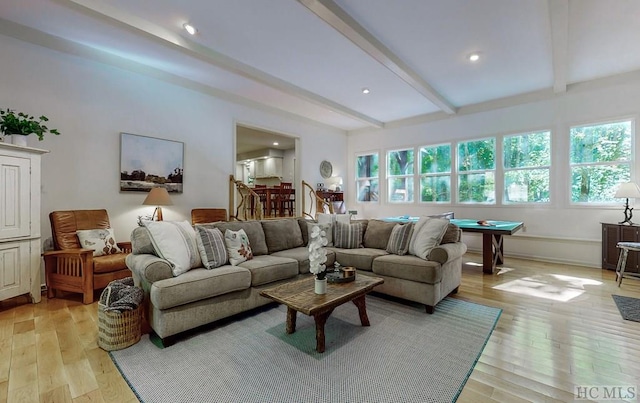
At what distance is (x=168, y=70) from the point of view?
4531mm

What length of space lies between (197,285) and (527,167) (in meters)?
6.18

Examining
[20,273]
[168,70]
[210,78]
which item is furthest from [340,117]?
[20,273]

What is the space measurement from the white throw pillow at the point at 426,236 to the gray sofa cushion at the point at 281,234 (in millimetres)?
1538

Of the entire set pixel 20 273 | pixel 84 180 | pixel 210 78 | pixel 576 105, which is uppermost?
pixel 210 78

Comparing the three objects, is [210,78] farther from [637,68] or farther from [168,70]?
[637,68]

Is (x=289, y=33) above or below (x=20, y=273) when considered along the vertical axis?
above

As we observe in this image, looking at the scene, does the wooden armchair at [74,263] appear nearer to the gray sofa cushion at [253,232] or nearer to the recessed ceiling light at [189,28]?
the gray sofa cushion at [253,232]

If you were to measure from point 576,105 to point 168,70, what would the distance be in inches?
274

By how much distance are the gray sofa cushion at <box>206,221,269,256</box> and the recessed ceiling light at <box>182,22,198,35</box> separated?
7.61 feet

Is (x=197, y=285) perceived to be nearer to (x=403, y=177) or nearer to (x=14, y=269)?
(x=14, y=269)

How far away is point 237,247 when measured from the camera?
3.11 m

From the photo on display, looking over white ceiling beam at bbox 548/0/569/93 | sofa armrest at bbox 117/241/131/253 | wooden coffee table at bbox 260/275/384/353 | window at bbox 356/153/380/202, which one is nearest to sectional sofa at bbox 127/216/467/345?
wooden coffee table at bbox 260/275/384/353

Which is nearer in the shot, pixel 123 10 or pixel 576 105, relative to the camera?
pixel 123 10

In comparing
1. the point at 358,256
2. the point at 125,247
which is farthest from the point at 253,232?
the point at 125,247
